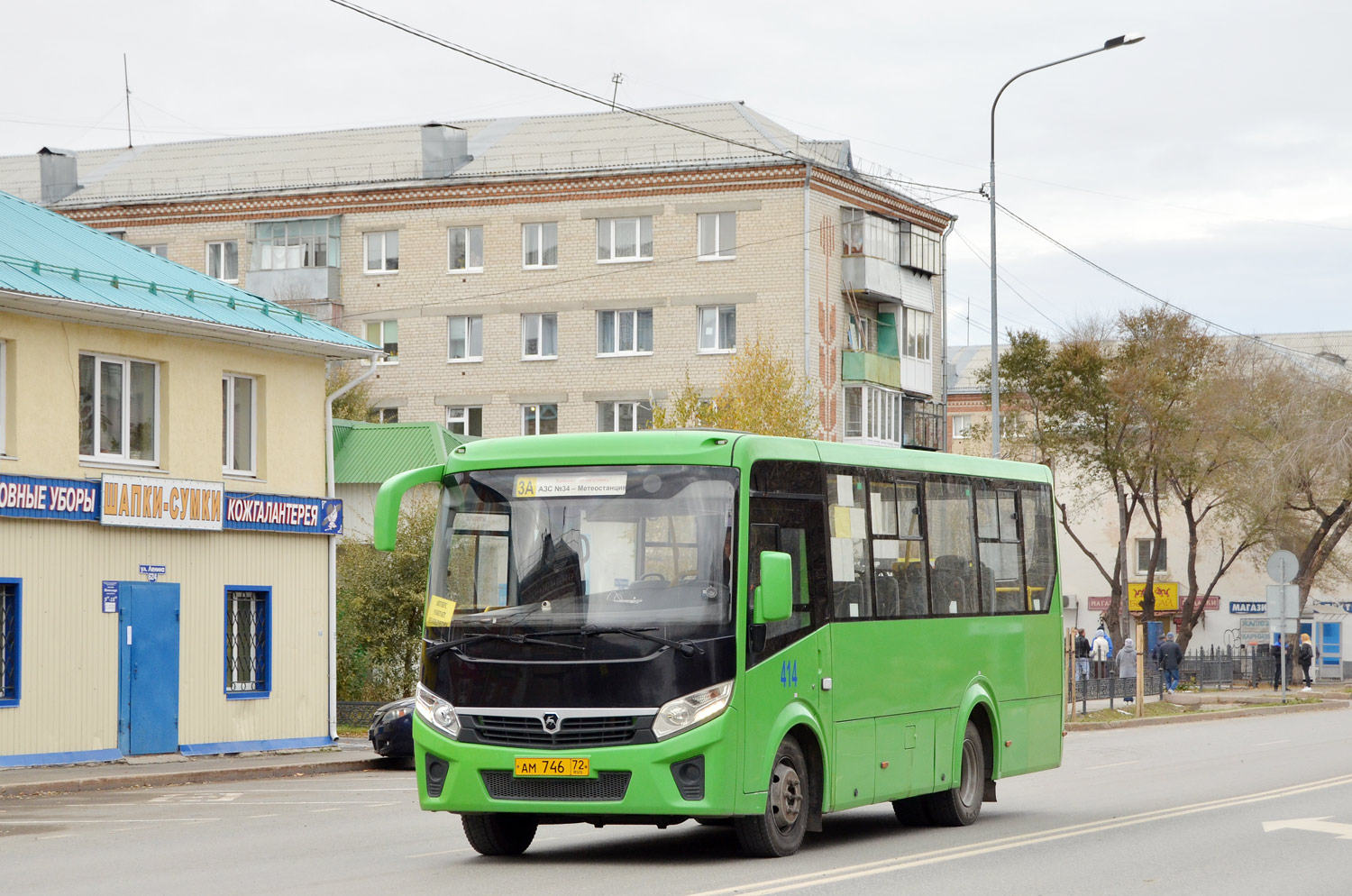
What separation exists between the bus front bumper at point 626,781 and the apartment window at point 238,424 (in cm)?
1494

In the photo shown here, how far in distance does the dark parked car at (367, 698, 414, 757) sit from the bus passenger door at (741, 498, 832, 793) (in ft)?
39.3

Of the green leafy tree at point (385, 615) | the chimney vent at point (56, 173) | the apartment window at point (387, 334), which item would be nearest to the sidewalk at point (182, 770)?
the green leafy tree at point (385, 615)

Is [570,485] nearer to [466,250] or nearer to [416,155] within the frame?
[466,250]

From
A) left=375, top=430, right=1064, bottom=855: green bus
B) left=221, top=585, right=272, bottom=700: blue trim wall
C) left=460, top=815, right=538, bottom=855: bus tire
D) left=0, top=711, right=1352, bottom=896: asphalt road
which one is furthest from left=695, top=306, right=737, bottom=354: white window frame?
left=460, top=815, right=538, bottom=855: bus tire

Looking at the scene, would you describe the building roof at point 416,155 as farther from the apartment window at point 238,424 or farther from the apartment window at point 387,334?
the apartment window at point 238,424

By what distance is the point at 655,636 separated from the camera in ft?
38.1

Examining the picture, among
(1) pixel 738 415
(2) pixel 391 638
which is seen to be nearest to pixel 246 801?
(2) pixel 391 638

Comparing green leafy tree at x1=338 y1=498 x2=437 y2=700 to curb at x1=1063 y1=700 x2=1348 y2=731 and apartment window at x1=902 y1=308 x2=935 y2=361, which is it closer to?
curb at x1=1063 y1=700 x2=1348 y2=731

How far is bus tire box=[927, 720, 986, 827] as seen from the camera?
1484 cm

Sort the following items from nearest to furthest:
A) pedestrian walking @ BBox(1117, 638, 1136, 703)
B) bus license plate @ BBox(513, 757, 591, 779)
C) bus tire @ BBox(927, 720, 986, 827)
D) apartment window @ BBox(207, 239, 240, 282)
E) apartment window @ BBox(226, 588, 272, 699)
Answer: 1. bus license plate @ BBox(513, 757, 591, 779)
2. bus tire @ BBox(927, 720, 986, 827)
3. apartment window @ BBox(226, 588, 272, 699)
4. pedestrian walking @ BBox(1117, 638, 1136, 703)
5. apartment window @ BBox(207, 239, 240, 282)

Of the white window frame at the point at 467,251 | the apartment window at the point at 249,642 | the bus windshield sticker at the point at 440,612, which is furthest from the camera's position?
the white window frame at the point at 467,251

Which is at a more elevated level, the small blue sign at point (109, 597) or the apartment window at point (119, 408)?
the apartment window at point (119, 408)

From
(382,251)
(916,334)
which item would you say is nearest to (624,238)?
(382,251)

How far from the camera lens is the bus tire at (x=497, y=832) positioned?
1246 cm
